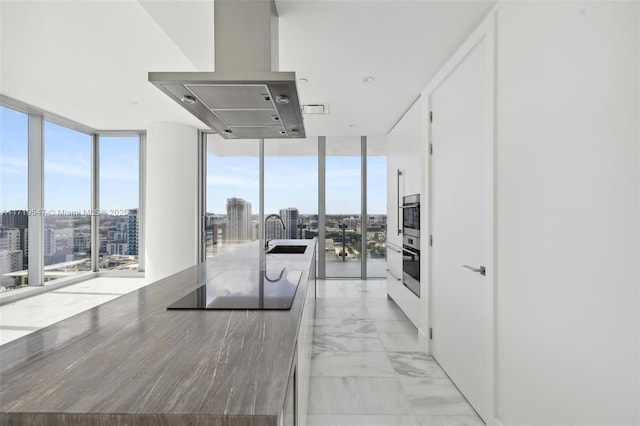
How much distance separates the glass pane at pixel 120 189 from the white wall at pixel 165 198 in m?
0.92

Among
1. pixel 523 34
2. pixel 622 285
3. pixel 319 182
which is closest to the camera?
pixel 622 285

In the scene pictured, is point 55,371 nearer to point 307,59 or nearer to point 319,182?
point 307,59

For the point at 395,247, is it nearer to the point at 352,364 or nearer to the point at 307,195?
the point at 352,364

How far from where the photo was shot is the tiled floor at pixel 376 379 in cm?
189

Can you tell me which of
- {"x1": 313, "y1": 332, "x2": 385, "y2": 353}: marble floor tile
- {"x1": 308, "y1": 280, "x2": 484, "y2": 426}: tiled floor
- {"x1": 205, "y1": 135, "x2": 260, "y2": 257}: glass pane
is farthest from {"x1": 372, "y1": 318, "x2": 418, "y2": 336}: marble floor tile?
{"x1": 205, "y1": 135, "x2": 260, "y2": 257}: glass pane

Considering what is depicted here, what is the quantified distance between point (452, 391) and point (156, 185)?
4.98 m

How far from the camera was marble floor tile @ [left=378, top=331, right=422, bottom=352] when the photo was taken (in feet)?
9.24

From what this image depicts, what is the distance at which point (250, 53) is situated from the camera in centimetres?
162

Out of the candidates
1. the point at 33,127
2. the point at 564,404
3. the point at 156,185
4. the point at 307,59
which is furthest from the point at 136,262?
the point at 564,404

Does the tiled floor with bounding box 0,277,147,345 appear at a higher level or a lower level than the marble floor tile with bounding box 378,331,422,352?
higher

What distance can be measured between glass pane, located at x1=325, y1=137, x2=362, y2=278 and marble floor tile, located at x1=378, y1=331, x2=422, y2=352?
8.23 ft

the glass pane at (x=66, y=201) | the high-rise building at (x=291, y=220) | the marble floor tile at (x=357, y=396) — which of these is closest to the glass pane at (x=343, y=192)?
the high-rise building at (x=291, y=220)

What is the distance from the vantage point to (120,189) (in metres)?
5.48

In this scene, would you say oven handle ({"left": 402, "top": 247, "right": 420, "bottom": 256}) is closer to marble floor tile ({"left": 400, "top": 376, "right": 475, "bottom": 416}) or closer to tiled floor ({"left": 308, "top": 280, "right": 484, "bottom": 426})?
tiled floor ({"left": 308, "top": 280, "right": 484, "bottom": 426})
